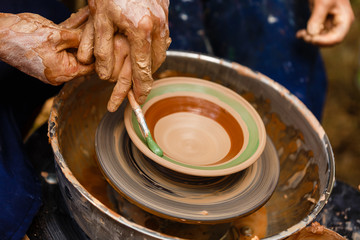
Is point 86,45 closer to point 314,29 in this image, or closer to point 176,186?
point 176,186

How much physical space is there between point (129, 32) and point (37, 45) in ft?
0.88

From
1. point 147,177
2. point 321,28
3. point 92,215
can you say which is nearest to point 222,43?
point 321,28

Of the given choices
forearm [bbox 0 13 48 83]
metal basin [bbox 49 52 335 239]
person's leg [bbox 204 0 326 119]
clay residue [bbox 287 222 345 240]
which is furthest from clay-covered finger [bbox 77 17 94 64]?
person's leg [bbox 204 0 326 119]

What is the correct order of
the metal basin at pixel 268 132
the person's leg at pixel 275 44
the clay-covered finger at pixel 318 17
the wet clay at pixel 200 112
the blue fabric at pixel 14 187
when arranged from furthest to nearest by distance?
the person's leg at pixel 275 44 → the clay-covered finger at pixel 318 17 → the wet clay at pixel 200 112 → the blue fabric at pixel 14 187 → the metal basin at pixel 268 132

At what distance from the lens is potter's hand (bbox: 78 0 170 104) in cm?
102

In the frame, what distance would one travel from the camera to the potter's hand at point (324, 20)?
5.73ft

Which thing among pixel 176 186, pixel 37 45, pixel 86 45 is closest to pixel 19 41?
pixel 37 45

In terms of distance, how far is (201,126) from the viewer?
137cm

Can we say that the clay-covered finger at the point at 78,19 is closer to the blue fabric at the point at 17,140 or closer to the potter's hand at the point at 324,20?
the blue fabric at the point at 17,140

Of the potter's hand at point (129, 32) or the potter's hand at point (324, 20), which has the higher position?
the potter's hand at point (129, 32)

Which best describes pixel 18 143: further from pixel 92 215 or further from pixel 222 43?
pixel 222 43

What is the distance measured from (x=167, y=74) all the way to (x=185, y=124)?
36 cm

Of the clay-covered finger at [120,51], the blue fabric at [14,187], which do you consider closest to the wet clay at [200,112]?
the clay-covered finger at [120,51]

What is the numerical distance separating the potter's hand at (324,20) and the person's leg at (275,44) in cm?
16
